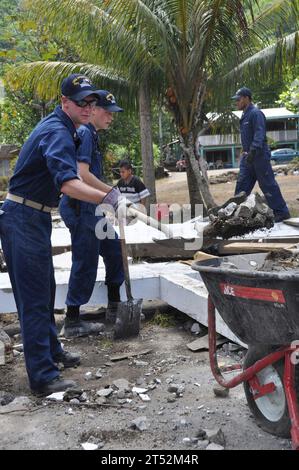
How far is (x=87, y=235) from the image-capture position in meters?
5.13

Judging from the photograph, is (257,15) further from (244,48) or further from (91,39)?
(91,39)

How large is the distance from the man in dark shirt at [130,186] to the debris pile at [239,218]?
143 centimetres

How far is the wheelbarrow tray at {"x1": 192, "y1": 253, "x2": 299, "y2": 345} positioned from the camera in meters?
2.78

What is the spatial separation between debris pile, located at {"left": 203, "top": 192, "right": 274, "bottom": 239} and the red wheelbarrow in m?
3.73

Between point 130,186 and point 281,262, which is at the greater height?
point 130,186

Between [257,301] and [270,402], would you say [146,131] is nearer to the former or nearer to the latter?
[270,402]

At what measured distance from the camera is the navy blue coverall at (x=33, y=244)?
391 centimetres

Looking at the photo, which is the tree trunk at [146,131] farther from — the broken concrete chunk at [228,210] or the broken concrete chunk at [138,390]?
the broken concrete chunk at [138,390]

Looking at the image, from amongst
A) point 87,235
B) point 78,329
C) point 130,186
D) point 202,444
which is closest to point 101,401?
point 202,444

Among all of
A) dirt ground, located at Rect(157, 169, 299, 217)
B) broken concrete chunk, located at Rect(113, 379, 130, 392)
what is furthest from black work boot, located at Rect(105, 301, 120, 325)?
dirt ground, located at Rect(157, 169, 299, 217)

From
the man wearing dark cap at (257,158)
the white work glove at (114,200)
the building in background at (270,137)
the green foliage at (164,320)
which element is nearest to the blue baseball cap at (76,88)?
the white work glove at (114,200)

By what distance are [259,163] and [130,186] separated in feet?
Answer: 6.05

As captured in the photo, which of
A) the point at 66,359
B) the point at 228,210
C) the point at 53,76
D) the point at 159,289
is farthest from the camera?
the point at 53,76
